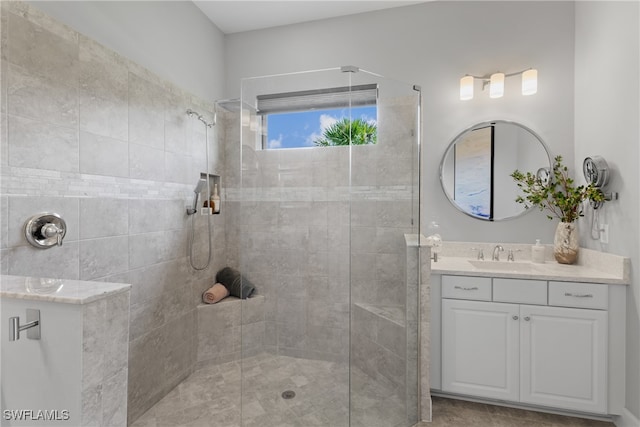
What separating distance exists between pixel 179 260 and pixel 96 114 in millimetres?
1119

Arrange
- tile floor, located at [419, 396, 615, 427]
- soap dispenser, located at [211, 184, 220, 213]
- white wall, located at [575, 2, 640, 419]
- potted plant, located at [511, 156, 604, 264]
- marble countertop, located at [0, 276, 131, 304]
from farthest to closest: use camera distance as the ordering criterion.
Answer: soap dispenser, located at [211, 184, 220, 213] < potted plant, located at [511, 156, 604, 264] < tile floor, located at [419, 396, 615, 427] < white wall, located at [575, 2, 640, 419] < marble countertop, located at [0, 276, 131, 304]

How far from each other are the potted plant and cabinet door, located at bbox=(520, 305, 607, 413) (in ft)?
1.76

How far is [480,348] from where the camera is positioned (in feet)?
6.64

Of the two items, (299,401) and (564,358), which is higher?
(564,358)

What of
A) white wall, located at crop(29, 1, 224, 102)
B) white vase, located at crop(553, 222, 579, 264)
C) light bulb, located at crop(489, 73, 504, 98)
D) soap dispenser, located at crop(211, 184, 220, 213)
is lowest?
white vase, located at crop(553, 222, 579, 264)

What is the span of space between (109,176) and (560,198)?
294 cm

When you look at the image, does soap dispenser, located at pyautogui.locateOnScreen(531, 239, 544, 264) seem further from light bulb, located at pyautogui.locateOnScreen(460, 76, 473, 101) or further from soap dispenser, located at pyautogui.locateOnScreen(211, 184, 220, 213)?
soap dispenser, located at pyautogui.locateOnScreen(211, 184, 220, 213)

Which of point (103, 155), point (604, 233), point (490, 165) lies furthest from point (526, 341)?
point (103, 155)

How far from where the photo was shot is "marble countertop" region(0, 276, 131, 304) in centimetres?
86

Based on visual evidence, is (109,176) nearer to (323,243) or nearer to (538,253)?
(323,243)

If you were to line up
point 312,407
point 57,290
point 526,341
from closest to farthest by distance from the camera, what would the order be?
1. point 57,290
2. point 312,407
3. point 526,341

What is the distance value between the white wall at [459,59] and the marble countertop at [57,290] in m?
2.30

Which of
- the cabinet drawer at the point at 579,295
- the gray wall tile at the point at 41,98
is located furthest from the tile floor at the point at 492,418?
the gray wall tile at the point at 41,98

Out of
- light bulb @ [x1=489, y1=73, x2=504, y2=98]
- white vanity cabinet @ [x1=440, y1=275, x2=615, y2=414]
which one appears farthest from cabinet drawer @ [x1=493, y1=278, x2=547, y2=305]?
light bulb @ [x1=489, y1=73, x2=504, y2=98]
